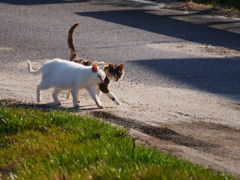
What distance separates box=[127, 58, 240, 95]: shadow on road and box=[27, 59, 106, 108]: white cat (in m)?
1.90

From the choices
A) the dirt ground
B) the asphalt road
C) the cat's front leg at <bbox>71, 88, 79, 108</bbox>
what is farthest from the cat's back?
the asphalt road

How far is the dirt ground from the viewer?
3.66 meters

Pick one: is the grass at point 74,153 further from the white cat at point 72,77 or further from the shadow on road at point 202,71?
the shadow on road at point 202,71

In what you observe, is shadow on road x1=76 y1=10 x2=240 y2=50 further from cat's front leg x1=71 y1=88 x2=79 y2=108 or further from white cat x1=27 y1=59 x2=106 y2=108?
cat's front leg x1=71 y1=88 x2=79 y2=108

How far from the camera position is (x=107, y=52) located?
27.7 ft

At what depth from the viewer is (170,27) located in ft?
36.3

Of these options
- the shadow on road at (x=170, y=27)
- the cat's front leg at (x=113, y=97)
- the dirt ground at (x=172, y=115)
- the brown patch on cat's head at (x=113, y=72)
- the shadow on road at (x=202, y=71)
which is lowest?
the dirt ground at (x=172, y=115)

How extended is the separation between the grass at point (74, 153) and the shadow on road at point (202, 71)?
9.86ft

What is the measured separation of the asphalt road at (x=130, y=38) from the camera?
271 inches

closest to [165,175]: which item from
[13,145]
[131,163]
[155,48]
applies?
[131,163]

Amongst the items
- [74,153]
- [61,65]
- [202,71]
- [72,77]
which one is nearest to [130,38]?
[202,71]

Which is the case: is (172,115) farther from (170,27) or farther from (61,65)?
(170,27)

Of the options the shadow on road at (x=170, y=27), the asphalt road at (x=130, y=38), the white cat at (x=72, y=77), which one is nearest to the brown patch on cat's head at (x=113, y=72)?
the white cat at (x=72, y=77)

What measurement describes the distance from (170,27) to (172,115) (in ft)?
22.4
